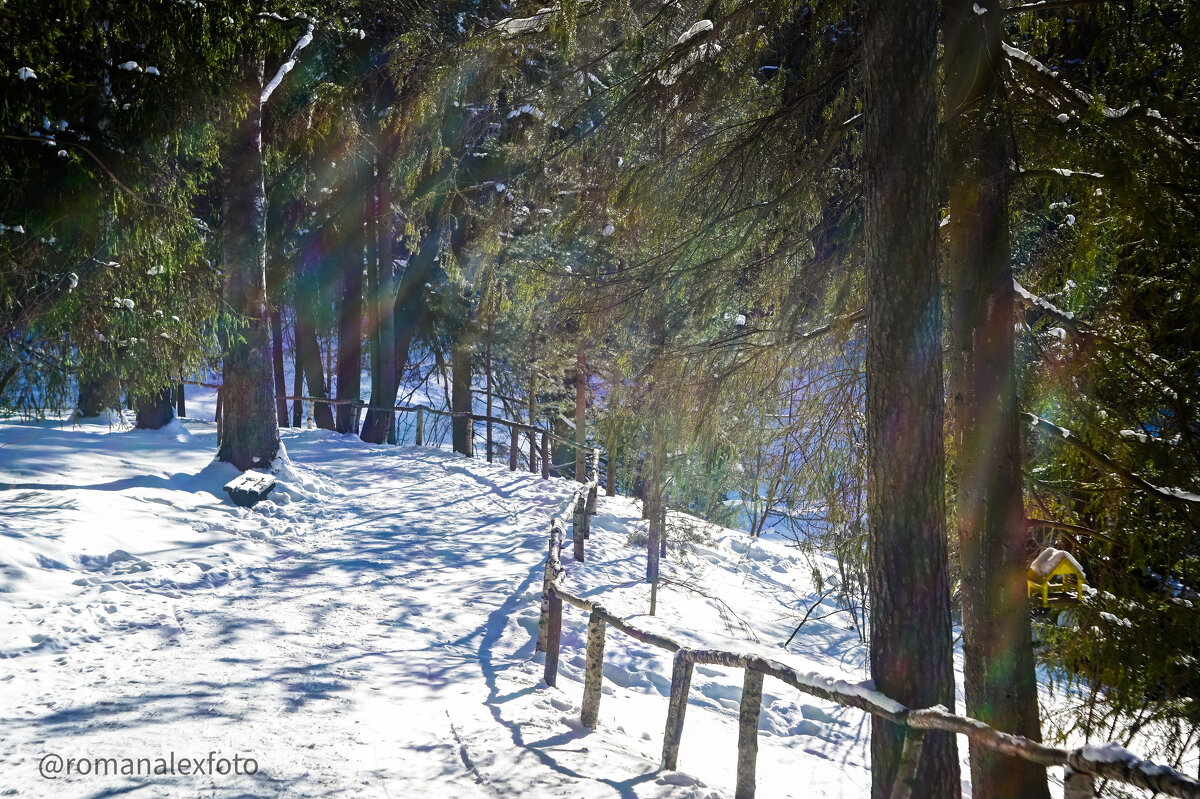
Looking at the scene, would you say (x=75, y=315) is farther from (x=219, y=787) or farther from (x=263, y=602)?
(x=219, y=787)

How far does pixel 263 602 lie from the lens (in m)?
7.28

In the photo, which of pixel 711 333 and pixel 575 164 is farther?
pixel 711 333

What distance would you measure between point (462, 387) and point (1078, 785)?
2049cm

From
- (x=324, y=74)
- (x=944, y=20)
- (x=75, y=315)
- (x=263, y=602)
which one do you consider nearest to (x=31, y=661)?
(x=263, y=602)

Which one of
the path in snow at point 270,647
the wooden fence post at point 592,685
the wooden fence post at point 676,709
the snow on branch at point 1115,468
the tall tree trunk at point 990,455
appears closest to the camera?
the path in snow at point 270,647

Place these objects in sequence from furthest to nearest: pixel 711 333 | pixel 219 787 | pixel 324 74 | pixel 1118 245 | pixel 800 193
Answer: pixel 324 74, pixel 711 333, pixel 800 193, pixel 1118 245, pixel 219 787

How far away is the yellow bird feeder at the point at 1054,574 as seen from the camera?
4742 mm

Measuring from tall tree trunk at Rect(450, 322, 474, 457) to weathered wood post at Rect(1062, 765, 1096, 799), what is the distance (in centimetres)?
1883

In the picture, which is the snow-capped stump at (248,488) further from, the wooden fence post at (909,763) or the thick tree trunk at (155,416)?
the wooden fence post at (909,763)

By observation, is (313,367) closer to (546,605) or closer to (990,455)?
(546,605)

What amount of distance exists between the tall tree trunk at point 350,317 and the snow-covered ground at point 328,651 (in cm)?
1020

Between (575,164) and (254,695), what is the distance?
4775 millimetres

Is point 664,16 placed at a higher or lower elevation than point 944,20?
higher

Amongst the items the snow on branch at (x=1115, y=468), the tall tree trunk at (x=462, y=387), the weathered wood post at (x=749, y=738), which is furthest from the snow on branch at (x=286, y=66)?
the snow on branch at (x=1115, y=468)
